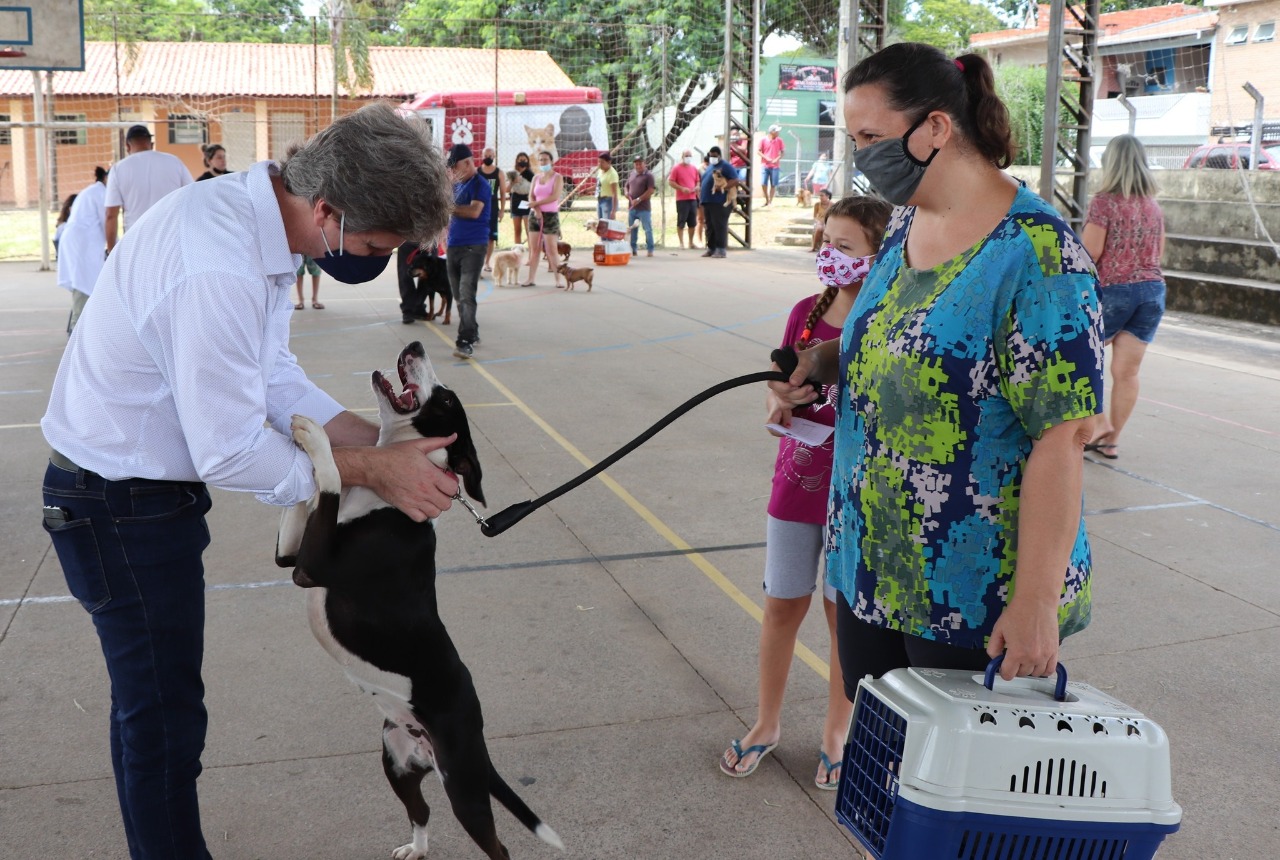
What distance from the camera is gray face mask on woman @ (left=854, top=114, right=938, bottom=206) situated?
2076 millimetres

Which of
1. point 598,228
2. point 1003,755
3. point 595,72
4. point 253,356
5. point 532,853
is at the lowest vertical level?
point 532,853

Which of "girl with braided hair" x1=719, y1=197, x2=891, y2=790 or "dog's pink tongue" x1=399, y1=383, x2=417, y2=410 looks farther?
"girl with braided hair" x1=719, y1=197, x2=891, y2=790

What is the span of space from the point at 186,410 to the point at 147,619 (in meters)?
0.52

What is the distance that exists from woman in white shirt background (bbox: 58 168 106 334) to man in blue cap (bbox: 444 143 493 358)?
125 inches

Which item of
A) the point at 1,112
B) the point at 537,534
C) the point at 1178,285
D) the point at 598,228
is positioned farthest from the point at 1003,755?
the point at 1,112

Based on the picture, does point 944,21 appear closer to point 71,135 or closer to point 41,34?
point 71,135

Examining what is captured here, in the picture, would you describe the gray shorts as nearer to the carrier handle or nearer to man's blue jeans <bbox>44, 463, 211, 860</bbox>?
the carrier handle

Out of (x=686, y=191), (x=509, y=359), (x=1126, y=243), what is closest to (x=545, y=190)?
(x=509, y=359)

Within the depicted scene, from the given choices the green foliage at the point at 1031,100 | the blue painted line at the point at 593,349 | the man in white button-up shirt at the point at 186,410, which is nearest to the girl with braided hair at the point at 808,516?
the man in white button-up shirt at the point at 186,410

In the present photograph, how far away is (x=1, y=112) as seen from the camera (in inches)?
1264

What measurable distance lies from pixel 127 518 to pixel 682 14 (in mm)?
31593

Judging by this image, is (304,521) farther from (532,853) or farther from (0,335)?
(0,335)

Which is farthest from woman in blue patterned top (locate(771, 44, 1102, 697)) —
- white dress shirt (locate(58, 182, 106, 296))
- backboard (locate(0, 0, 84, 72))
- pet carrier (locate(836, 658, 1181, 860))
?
backboard (locate(0, 0, 84, 72))

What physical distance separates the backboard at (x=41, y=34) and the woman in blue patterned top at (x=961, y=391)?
52.3 feet
